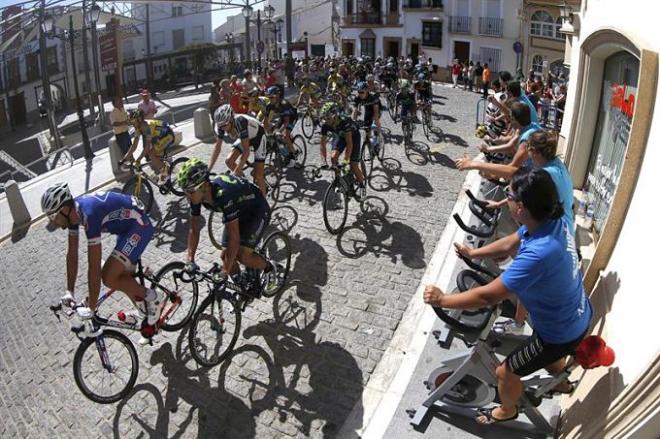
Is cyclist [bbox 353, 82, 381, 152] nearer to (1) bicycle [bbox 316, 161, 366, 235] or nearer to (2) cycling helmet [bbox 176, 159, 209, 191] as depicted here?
(1) bicycle [bbox 316, 161, 366, 235]

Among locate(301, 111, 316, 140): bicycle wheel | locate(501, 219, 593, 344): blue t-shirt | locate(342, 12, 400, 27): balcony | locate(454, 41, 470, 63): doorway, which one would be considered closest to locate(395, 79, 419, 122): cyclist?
locate(301, 111, 316, 140): bicycle wheel

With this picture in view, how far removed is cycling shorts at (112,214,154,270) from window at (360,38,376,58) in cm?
4114

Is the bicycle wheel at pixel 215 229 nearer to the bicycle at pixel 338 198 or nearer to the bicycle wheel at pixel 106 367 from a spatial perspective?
the bicycle at pixel 338 198

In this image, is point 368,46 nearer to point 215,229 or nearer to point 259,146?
point 259,146

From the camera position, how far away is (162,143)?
9.95 meters

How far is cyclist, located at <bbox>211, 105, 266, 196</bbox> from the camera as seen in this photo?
7688 mm

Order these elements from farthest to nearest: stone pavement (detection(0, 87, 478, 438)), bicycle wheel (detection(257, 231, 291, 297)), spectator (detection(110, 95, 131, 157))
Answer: spectator (detection(110, 95, 131, 157)) → bicycle wheel (detection(257, 231, 291, 297)) → stone pavement (detection(0, 87, 478, 438))

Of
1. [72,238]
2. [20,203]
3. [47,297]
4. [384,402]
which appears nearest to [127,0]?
[20,203]

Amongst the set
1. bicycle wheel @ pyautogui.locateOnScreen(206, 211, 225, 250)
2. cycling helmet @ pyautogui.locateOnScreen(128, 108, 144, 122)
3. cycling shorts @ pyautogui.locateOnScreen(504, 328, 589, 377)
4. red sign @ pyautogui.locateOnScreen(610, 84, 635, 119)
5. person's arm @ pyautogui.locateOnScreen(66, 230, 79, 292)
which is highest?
red sign @ pyautogui.locateOnScreen(610, 84, 635, 119)

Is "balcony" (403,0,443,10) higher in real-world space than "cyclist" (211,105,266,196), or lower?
A: higher

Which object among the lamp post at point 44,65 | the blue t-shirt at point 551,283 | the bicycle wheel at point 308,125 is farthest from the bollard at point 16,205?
the blue t-shirt at point 551,283

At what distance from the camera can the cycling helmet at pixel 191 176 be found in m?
5.04

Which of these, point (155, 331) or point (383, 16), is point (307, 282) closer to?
point (155, 331)

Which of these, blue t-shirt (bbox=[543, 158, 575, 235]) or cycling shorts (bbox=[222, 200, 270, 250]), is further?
cycling shorts (bbox=[222, 200, 270, 250])
